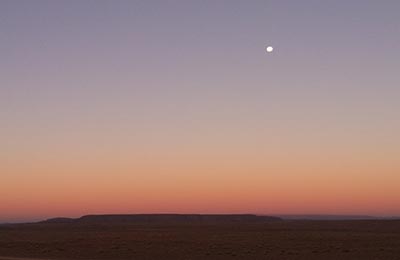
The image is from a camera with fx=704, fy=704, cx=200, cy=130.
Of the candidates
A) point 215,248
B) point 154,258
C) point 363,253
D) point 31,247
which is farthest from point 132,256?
point 363,253

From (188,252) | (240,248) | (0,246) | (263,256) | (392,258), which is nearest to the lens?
(392,258)

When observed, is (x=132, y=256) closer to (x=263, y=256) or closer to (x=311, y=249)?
(x=263, y=256)

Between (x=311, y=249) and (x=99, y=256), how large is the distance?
13.8 meters

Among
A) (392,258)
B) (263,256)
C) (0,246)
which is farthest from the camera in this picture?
(0,246)

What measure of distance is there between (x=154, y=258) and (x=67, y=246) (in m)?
10.4

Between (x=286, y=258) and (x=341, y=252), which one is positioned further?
(x=341, y=252)

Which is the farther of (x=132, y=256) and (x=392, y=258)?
(x=132, y=256)

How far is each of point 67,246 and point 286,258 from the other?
55.7ft

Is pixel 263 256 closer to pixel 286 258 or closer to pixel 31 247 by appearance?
pixel 286 258

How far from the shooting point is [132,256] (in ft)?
A: 136

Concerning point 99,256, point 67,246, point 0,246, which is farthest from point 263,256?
point 0,246

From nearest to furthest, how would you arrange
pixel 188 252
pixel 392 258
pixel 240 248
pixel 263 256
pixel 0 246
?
1. pixel 392 258
2. pixel 263 256
3. pixel 188 252
4. pixel 240 248
5. pixel 0 246

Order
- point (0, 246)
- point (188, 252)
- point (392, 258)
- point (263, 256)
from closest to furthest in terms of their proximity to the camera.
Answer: point (392, 258) < point (263, 256) < point (188, 252) < point (0, 246)

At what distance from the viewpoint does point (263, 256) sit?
133 ft
